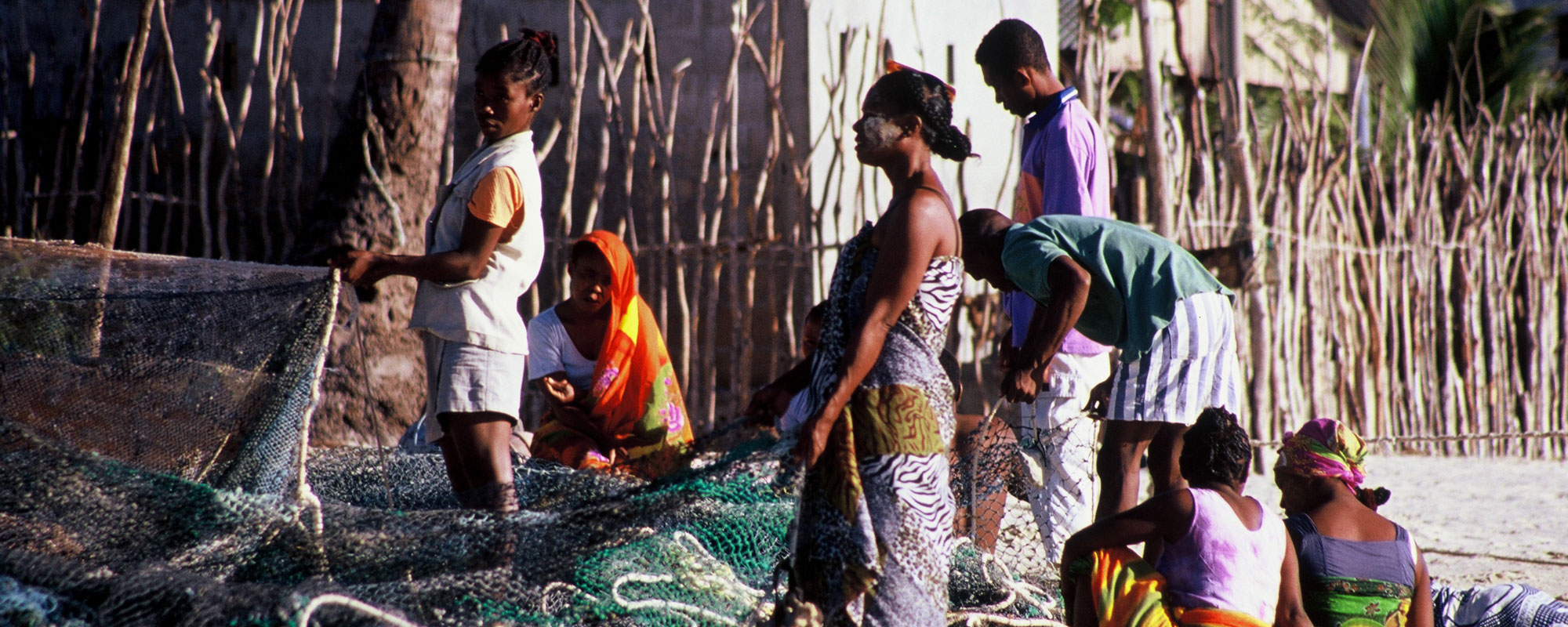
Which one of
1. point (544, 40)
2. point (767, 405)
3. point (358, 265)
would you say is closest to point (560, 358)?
point (544, 40)

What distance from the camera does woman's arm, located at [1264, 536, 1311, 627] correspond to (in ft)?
9.22

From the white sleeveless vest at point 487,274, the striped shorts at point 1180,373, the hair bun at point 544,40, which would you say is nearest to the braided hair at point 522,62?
the hair bun at point 544,40

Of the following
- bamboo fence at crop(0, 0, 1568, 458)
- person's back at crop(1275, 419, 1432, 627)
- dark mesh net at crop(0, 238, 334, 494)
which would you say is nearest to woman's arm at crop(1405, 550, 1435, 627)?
person's back at crop(1275, 419, 1432, 627)

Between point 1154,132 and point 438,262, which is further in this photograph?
point 1154,132

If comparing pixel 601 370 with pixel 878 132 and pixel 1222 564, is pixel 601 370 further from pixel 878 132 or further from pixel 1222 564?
pixel 1222 564

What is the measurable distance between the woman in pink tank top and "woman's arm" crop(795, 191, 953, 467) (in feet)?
2.59

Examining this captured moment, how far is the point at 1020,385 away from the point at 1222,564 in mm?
616

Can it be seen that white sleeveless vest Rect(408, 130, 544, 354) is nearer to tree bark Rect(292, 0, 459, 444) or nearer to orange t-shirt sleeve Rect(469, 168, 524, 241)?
orange t-shirt sleeve Rect(469, 168, 524, 241)

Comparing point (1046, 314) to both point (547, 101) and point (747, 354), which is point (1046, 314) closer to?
point (747, 354)

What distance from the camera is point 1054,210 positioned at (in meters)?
3.74

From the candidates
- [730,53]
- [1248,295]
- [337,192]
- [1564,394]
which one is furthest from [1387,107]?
[337,192]

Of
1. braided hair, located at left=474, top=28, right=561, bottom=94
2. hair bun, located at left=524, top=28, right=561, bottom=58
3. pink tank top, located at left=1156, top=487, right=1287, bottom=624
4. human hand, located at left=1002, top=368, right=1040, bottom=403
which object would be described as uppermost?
hair bun, located at left=524, top=28, right=561, bottom=58

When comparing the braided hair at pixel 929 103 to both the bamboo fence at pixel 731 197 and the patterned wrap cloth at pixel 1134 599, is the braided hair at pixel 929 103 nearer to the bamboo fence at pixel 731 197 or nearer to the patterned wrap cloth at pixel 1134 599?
the patterned wrap cloth at pixel 1134 599

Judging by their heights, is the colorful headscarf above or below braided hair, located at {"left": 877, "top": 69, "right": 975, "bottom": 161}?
below
